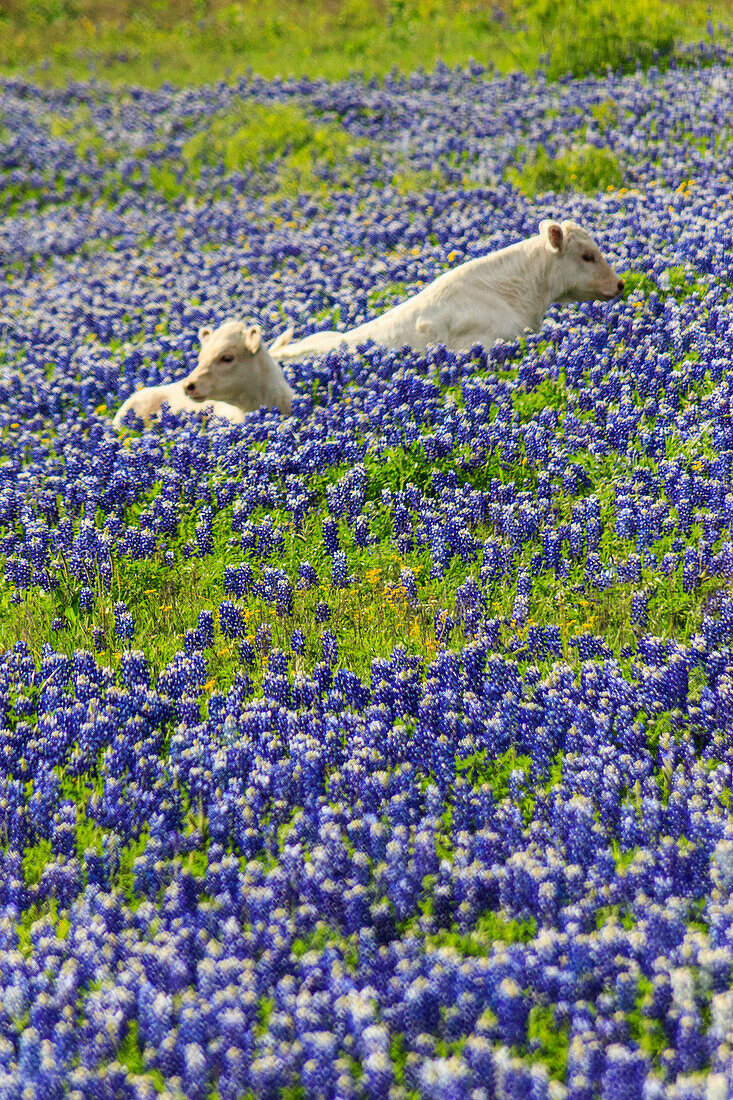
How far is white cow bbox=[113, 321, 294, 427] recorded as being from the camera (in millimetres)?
7742

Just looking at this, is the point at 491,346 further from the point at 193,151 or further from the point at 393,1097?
the point at 193,151

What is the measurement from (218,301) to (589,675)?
28.4ft

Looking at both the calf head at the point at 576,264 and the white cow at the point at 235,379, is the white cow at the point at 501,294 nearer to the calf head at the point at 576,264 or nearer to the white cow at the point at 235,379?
the calf head at the point at 576,264

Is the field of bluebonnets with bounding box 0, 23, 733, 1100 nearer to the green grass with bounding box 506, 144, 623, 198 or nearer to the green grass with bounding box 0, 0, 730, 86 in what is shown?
the green grass with bounding box 506, 144, 623, 198

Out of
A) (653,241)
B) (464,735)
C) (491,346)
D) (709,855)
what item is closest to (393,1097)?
(709,855)

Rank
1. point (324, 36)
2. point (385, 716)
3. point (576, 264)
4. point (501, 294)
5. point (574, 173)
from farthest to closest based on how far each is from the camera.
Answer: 1. point (324, 36)
2. point (574, 173)
3. point (576, 264)
4. point (501, 294)
5. point (385, 716)

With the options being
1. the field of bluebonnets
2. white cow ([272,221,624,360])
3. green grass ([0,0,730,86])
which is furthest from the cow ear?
green grass ([0,0,730,86])

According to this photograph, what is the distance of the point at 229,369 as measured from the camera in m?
7.76

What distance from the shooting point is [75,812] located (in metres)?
3.83

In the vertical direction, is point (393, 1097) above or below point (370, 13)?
below

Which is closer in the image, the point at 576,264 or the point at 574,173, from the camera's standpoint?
the point at 576,264

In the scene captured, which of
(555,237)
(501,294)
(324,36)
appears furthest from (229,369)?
(324,36)

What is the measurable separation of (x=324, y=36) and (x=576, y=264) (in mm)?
20648

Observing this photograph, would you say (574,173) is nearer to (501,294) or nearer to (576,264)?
(576,264)
